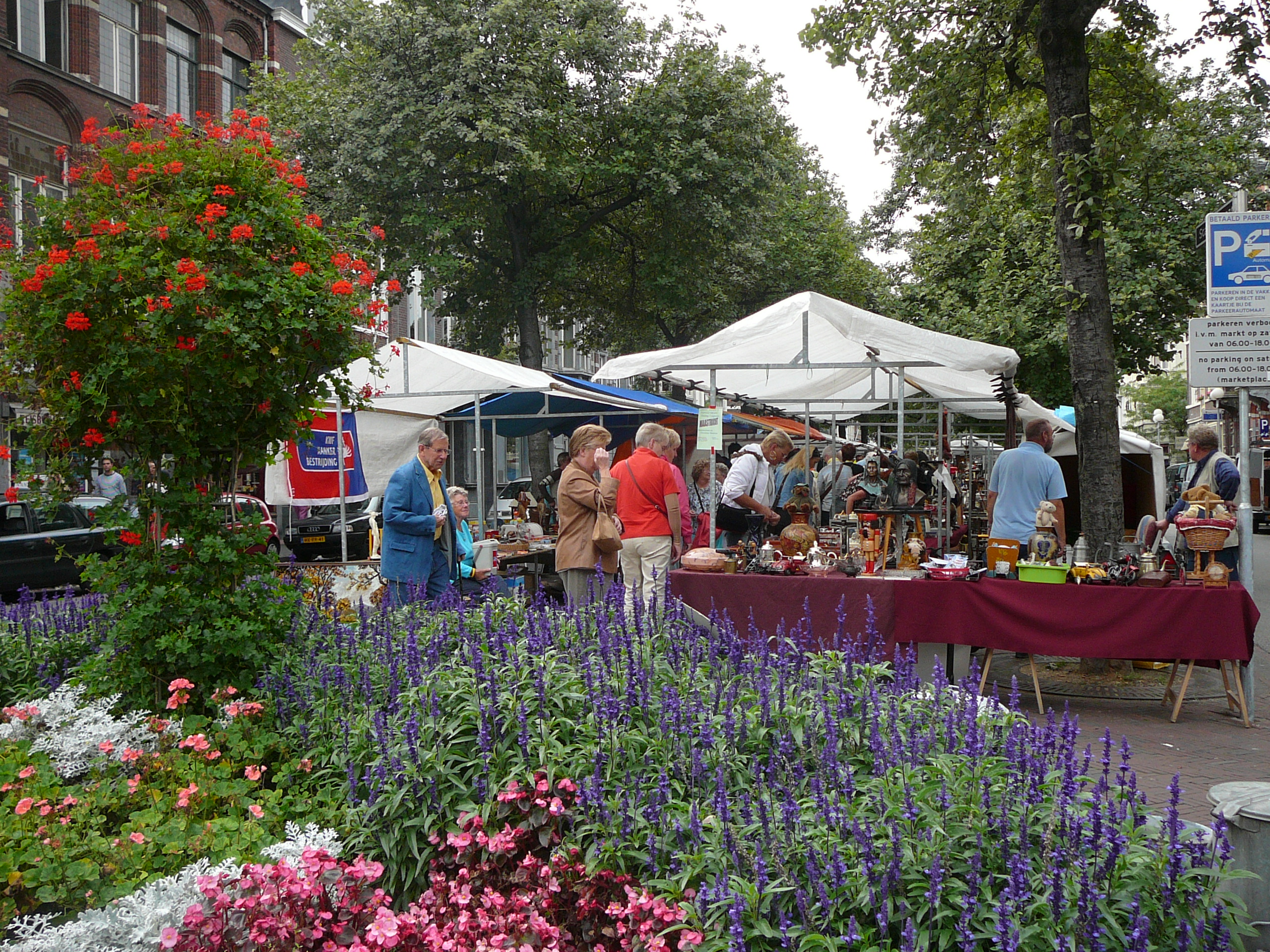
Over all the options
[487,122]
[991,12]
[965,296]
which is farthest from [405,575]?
[965,296]

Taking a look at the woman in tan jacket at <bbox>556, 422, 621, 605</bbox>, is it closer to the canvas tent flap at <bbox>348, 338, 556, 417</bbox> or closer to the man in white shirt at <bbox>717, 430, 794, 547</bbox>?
the man in white shirt at <bbox>717, 430, 794, 547</bbox>

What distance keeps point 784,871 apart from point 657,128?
22.5 m

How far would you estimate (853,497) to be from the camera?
31.9ft

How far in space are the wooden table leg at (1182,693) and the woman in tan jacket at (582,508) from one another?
3.78 meters

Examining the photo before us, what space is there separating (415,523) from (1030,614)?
402 centimetres

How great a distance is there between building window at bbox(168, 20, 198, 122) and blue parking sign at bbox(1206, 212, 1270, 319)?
25.8 meters

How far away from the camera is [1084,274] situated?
8.70 metres

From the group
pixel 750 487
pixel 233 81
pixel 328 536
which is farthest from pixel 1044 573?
pixel 233 81

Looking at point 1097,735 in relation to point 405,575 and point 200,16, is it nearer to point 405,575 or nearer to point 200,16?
point 405,575

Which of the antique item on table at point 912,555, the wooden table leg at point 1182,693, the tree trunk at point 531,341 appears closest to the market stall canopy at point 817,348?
the antique item on table at point 912,555

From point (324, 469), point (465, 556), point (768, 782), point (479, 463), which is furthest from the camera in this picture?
point (479, 463)

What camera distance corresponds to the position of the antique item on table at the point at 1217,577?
6613mm

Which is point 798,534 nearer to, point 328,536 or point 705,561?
point 705,561

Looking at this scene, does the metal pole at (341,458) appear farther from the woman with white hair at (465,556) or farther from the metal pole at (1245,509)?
the metal pole at (1245,509)
